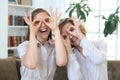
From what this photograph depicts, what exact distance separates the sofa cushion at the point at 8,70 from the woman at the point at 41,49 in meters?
0.49

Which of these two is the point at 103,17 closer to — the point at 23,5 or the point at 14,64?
the point at 23,5

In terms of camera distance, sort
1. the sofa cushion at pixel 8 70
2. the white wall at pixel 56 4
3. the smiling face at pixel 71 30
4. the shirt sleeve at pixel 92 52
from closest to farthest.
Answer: the shirt sleeve at pixel 92 52 < the smiling face at pixel 71 30 < the sofa cushion at pixel 8 70 < the white wall at pixel 56 4

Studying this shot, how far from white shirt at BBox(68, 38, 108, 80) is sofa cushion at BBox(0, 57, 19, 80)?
71 centimetres

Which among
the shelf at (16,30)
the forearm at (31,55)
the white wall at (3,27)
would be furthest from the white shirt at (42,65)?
the shelf at (16,30)

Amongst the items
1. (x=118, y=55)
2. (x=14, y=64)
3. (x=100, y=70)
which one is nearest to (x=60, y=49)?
(x=100, y=70)

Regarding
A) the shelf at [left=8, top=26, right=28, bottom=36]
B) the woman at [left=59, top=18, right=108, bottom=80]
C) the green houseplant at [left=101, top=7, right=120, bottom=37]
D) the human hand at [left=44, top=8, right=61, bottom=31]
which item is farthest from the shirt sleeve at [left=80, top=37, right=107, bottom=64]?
the shelf at [left=8, top=26, right=28, bottom=36]

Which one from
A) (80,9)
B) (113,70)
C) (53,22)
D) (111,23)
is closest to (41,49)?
(53,22)

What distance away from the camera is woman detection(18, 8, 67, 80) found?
5.58ft

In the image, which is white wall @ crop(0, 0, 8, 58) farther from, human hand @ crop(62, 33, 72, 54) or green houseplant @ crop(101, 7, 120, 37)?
human hand @ crop(62, 33, 72, 54)

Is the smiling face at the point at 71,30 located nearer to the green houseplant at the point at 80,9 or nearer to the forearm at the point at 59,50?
the forearm at the point at 59,50

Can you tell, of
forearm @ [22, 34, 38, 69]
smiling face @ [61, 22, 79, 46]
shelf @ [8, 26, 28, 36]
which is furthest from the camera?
shelf @ [8, 26, 28, 36]

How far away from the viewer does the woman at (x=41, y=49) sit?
5.58 feet

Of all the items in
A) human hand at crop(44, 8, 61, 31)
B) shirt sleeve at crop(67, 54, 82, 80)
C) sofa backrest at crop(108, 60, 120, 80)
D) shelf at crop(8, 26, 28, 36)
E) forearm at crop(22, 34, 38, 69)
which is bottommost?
sofa backrest at crop(108, 60, 120, 80)

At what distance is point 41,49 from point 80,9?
133 inches
